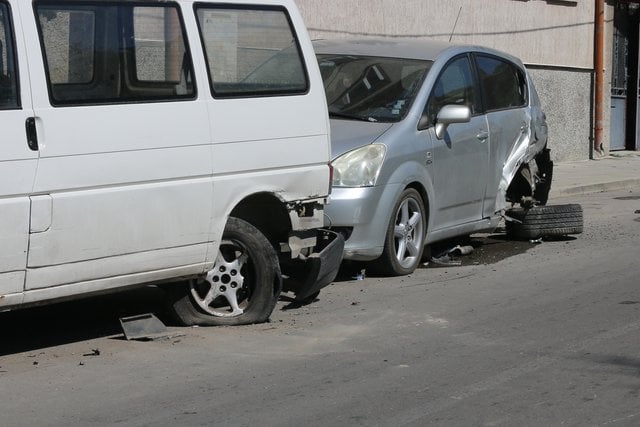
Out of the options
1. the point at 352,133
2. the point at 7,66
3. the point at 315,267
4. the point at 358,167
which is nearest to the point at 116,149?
the point at 7,66

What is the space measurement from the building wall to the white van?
7861 millimetres

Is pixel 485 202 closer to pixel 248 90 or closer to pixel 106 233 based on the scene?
pixel 248 90

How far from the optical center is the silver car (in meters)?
8.78

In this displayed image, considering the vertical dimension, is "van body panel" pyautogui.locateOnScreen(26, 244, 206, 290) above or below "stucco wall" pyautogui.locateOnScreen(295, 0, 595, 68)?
below

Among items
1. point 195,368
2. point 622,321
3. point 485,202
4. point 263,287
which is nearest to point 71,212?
point 195,368

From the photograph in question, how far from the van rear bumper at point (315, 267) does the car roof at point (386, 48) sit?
237 centimetres

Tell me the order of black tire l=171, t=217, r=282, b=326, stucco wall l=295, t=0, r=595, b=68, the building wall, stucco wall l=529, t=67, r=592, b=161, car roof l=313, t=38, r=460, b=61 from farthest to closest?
stucco wall l=529, t=67, r=592, b=161
the building wall
stucco wall l=295, t=0, r=595, b=68
car roof l=313, t=38, r=460, b=61
black tire l=171, t=217, r=282, b=326

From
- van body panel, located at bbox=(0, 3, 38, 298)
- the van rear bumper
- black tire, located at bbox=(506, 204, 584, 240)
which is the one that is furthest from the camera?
black tire, located at bbox=(506, 204, 584, 240)

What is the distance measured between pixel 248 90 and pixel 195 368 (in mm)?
1804

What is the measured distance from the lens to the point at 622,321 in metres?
7.70

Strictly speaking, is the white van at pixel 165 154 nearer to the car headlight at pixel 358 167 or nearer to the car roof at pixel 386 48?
the car headlight at pixel 358 167

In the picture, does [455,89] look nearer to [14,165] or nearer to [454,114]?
[454,114]

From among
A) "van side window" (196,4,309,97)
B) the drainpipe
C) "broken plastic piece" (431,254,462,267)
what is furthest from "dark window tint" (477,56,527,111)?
the drainpipe

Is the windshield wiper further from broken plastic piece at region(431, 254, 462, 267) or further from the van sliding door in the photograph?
the van sliding door
